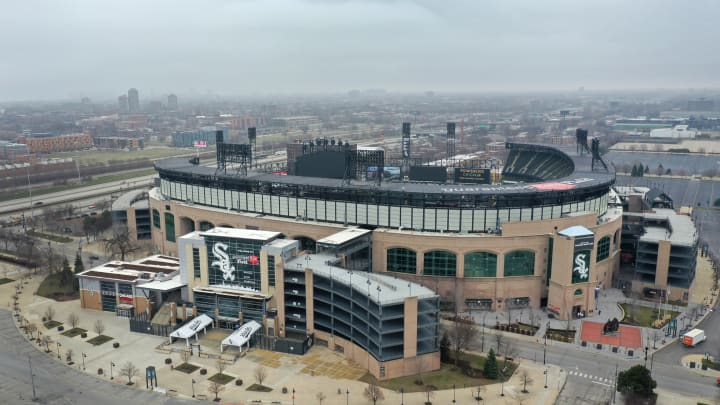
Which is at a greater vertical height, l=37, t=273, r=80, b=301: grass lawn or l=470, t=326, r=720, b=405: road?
l=37, t=273, r=80, b=301: grass lawn

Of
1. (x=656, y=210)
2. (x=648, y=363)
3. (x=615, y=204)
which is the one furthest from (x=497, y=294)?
(x=656, y=210)

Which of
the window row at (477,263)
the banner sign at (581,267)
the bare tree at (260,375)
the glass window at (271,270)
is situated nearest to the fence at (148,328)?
the glass window at (271,270)

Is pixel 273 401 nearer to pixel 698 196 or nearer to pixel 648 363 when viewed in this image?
pixel 648 363

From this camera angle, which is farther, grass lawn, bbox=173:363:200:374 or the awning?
the awning

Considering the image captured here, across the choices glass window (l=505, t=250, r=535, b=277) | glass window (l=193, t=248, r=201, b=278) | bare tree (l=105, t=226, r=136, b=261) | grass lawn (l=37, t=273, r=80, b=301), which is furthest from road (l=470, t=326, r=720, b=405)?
bare tree (l=105, t=226, r=136, b=261)

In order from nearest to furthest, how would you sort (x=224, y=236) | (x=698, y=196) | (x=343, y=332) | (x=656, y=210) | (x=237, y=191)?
(x=343, y=332), (x=224, y=236), (x=237, y=191), (x=656, y=210), (x=698, y=196)

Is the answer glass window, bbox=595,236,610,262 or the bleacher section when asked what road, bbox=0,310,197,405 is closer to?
glass window, bbox=595,236,610,262
